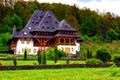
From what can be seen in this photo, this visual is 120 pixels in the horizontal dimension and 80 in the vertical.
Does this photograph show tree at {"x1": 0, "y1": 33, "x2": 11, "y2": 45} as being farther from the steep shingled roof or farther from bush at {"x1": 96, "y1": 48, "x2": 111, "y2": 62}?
bush at {"x1": 96, "y1": 48, "x2": 111, "y2": 62}

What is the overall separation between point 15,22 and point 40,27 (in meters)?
14.7

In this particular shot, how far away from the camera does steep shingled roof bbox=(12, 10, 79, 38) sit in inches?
3054

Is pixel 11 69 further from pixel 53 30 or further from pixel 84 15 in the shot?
pixel 84 15

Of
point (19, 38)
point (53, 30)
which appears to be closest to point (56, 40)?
point (53, 30)

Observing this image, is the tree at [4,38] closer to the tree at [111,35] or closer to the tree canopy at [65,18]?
the tree canopy at [65,18]

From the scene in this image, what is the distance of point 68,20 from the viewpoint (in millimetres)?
103062

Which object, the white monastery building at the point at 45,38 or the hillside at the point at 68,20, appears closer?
the white monastery building at the point at 45,38

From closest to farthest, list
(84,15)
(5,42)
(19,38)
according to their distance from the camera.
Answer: (19,38) → (5,42) → (84,15)

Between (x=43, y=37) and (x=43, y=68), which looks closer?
(x=43, y=68)

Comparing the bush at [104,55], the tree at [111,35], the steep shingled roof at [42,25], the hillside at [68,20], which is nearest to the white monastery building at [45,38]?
the steep shingled roof at [42,25]

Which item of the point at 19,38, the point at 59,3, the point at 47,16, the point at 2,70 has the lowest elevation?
the point at 2,70

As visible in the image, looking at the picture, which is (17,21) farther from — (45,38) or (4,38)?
(45,38)

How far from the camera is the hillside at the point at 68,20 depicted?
3580 inches

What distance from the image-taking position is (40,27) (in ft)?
256
